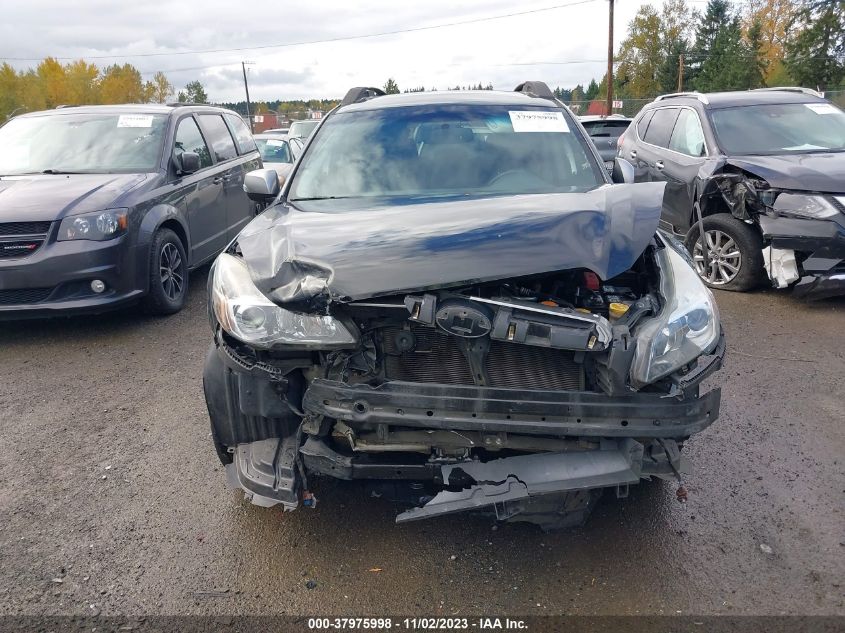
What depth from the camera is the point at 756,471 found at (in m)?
3.28

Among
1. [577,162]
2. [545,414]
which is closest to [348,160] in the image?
[577,162]

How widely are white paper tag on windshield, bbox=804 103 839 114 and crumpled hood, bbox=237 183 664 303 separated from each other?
5.14 m

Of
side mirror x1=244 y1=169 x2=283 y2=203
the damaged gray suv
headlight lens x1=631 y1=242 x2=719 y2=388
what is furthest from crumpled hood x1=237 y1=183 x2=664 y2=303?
side mirror x1=244 y1=169 x2=283 y2=203

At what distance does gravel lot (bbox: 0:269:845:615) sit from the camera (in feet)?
8.07

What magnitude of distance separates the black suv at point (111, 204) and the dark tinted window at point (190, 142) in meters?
0.01

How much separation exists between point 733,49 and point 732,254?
183 feet

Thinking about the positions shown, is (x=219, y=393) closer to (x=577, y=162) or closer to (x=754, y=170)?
(x=577, y=162)

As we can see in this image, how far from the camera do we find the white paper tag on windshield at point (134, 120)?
6.25 metres

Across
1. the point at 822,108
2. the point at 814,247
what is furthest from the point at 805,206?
the point at 822,108

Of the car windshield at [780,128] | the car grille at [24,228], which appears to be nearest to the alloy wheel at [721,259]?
the car windshield at [780,128]

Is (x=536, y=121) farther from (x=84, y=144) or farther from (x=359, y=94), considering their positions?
(x=84, y=144)

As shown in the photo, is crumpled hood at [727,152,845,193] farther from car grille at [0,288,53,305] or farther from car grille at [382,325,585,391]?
car grille at [0,288,53,305]

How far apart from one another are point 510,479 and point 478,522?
23.0 inches

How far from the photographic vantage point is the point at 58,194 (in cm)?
Answer: 523
